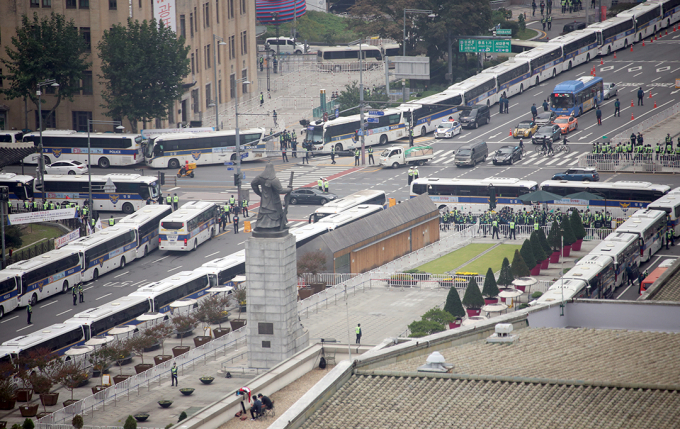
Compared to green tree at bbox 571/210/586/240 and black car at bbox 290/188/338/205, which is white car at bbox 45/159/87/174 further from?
green tree at bbox 571/210/586/240

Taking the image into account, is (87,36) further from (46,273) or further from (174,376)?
(174,376)

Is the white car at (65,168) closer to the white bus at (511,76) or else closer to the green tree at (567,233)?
the green tree at (567,233)

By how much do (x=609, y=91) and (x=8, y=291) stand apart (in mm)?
64852

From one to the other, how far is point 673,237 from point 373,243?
20031 millimetres

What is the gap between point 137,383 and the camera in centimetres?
4484

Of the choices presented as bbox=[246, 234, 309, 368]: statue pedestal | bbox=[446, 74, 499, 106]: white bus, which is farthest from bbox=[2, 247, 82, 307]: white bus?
bbox=[446, 74, 499, 106]: white bus

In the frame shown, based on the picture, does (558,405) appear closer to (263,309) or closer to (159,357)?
(263,309)

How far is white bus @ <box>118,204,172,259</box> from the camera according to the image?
66.9 m

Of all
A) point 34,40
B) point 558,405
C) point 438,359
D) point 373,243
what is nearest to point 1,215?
point 373,243

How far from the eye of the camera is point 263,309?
1711 inches

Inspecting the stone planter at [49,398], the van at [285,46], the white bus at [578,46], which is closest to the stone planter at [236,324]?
the stone planter at [49,398]

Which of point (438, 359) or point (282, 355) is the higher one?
point (438, 359)

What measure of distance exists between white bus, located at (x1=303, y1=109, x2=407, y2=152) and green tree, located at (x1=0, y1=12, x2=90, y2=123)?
73.3 feet

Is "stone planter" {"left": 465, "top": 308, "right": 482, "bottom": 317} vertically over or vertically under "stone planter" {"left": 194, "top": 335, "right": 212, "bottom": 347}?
over
